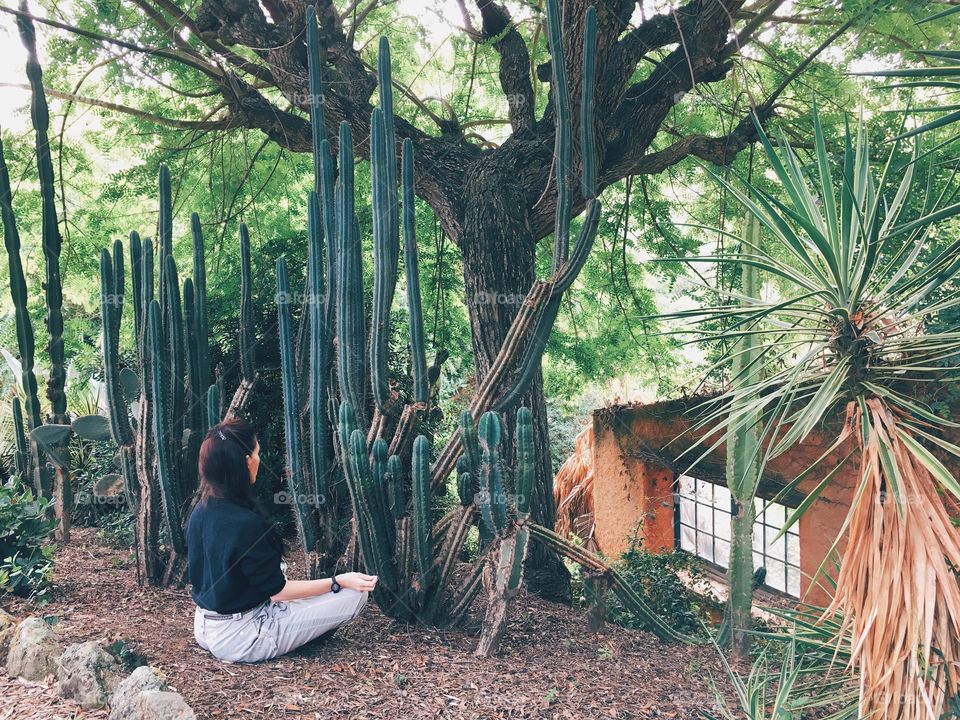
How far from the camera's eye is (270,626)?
307cm

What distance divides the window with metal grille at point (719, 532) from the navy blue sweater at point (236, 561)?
5838 millimetres

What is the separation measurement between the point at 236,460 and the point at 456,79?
477 cm

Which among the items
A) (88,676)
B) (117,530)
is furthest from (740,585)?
(117,530)

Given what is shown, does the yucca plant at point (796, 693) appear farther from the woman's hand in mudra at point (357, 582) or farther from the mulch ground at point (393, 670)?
the woman's hand in mudra at point (357, 582)

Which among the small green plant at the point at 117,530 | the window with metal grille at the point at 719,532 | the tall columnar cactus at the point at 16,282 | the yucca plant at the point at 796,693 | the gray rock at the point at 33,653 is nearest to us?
the yucca plant at the point at 796,693

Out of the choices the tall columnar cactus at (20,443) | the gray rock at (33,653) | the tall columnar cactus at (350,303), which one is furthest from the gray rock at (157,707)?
the tall columnar cactus at (20,443)

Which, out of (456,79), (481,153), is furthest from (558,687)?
(456,79)

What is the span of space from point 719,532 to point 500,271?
4970 mm

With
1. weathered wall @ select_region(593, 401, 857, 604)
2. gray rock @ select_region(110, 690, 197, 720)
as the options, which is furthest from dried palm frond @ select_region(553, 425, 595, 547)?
gray rock @ select_region(110, 690, 197, 720)

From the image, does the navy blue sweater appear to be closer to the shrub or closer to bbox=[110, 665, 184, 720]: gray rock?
bbox=[110, 665, 184, 720]: gray rock

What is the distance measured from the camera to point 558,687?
10.4 feet

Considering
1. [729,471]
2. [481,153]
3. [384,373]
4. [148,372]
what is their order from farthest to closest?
[481,153] → [729,471] → [148,372] → [384,373]

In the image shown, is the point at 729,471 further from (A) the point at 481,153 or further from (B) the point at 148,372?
(B) the point at 148,372

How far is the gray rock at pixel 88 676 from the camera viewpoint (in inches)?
108
